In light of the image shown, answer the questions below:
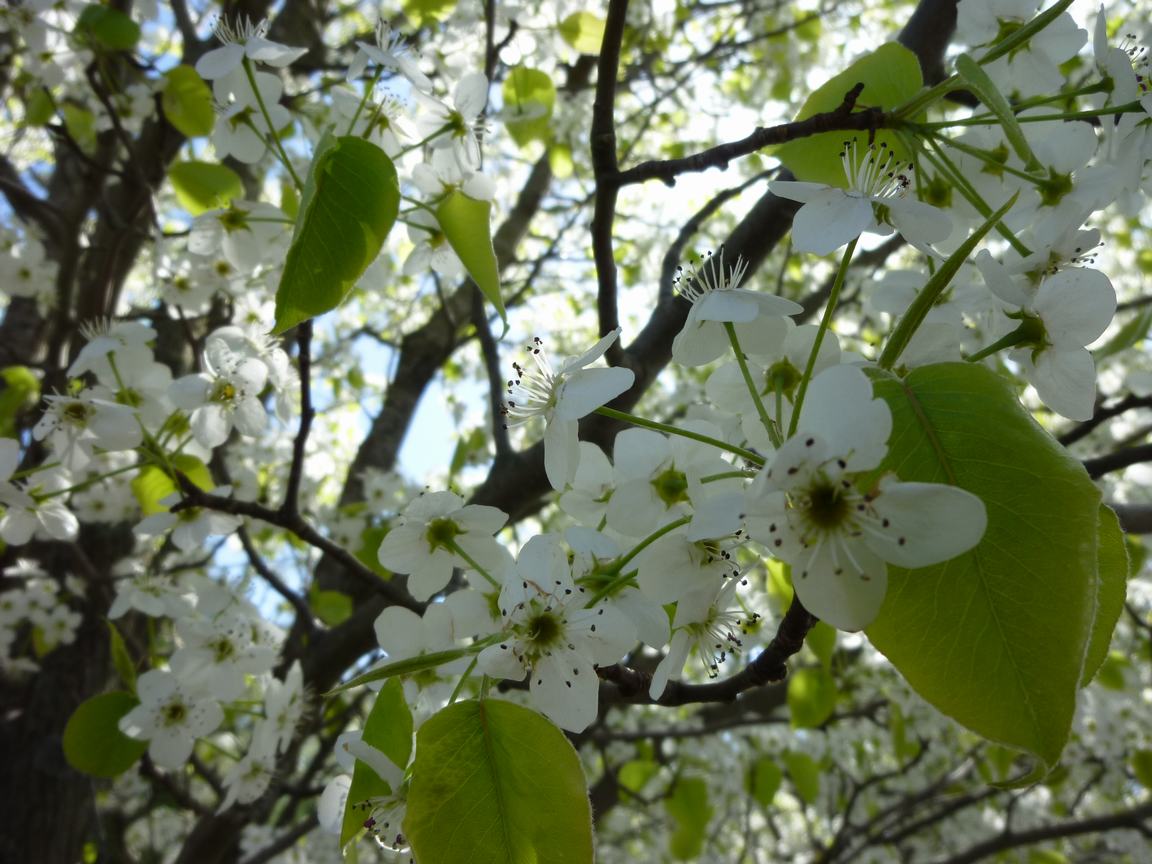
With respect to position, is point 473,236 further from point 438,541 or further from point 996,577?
point 996,577

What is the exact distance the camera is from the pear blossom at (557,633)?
2.76ft

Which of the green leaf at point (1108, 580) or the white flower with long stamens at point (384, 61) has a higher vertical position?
the white flower with long stamens at point (384, 61)

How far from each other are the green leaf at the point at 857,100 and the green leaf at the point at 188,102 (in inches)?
55.5

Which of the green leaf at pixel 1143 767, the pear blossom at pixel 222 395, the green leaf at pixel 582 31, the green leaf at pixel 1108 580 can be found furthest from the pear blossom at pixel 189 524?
the green leaf at pixel 1143 767

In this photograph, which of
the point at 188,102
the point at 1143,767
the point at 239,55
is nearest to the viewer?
the point at 239,55

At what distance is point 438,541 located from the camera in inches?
43.6

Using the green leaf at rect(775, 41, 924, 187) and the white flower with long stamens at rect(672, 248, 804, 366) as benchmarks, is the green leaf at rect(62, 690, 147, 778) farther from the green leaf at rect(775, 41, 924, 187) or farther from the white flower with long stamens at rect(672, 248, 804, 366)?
the green leaf at rect(775, 41, 924, 187)

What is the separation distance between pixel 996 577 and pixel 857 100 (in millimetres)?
613

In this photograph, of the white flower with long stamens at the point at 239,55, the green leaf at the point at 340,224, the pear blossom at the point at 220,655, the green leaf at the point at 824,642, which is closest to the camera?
the green leaf at the point at 340,224

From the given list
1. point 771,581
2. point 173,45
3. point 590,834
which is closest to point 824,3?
point 173,45

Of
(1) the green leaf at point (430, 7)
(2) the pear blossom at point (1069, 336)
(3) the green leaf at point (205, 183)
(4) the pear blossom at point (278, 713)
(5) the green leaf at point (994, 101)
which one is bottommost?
(2) the pear blossom at point (1069, 336)

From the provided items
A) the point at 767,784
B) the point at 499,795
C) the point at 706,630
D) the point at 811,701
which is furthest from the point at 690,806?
the point at 499,795

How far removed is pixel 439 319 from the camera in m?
4.15

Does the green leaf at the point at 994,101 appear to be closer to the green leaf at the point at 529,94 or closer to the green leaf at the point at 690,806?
the green leaf at the point at 529,94
